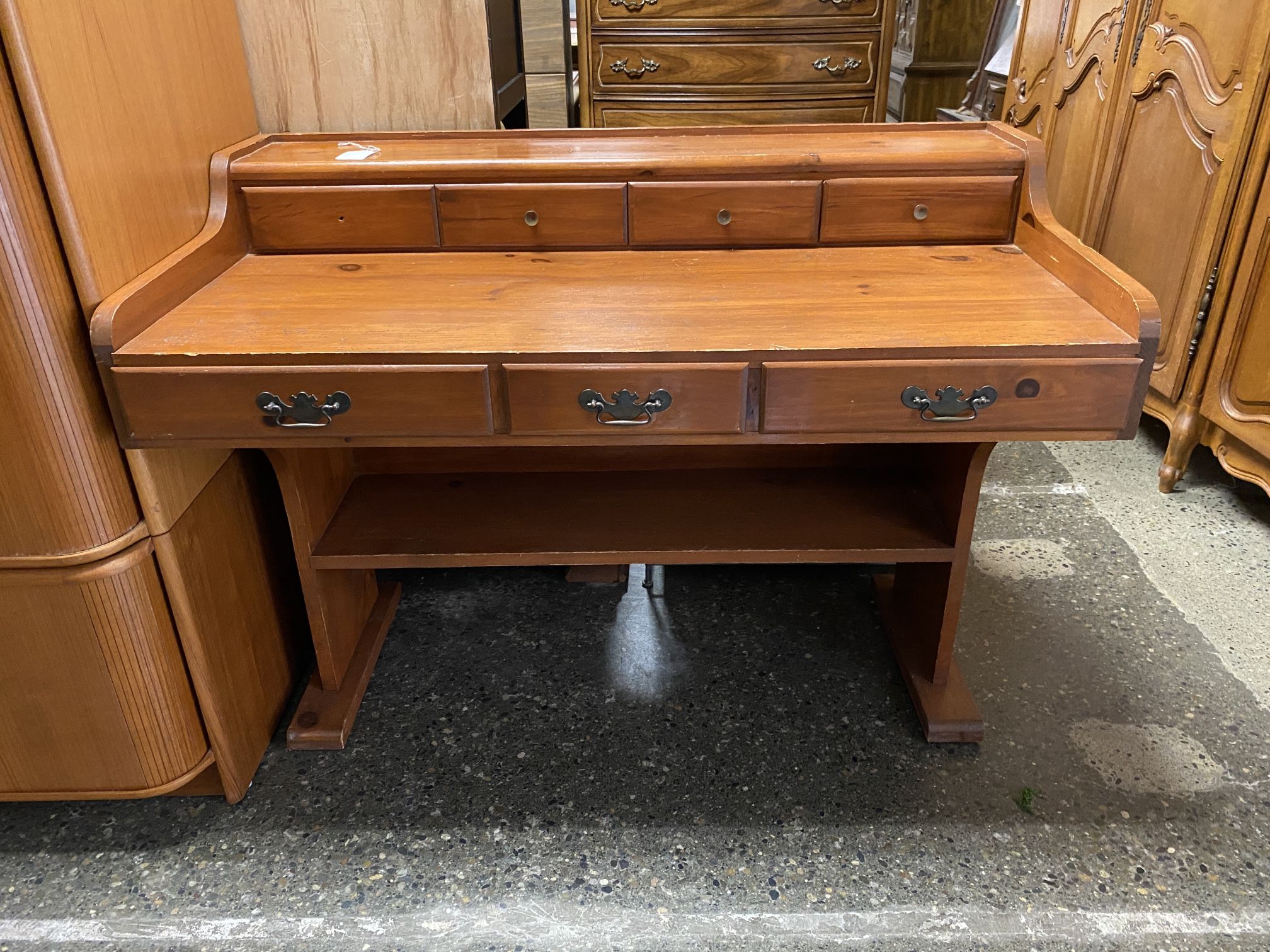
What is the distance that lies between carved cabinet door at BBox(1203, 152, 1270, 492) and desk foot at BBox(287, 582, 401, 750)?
205 centimetres

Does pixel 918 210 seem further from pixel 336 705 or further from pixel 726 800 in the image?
pixel 336 705

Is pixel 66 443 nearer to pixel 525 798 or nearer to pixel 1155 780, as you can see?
pixel 525 798

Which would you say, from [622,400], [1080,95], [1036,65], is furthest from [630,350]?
[1036,65]

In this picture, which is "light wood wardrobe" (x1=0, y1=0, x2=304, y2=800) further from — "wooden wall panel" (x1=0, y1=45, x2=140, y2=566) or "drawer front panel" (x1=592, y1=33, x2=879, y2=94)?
"drawer front panel" (x1=592, y1=33, x2=879, y2=94)

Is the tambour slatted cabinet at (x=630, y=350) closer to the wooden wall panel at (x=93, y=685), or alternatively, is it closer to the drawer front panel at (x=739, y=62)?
the wooden wall panel at (x=93, y=685)

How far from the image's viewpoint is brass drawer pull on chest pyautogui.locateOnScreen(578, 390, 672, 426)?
1144 mm

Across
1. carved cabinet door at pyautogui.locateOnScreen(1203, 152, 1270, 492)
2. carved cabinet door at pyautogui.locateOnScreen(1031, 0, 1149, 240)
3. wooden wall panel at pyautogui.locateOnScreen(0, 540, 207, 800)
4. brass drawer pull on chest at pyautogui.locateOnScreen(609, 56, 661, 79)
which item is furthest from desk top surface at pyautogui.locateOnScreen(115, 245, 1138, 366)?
brass drawer pull on chest at pyautogui.locateOnScreen(609, 56, 661, 79)

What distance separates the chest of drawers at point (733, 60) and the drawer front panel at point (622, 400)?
2188 millimetres

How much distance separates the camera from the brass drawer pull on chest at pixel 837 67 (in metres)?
3.11

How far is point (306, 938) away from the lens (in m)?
1.25

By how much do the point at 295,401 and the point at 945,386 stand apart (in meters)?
A: 0.82

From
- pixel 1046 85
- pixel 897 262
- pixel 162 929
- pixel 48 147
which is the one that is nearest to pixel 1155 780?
pixel 897 262

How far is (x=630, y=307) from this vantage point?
50.1 inches

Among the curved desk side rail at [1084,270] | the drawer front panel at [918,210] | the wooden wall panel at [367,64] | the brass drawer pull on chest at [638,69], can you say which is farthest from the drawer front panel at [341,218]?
the brass drawer pull on chest at [638,69]
